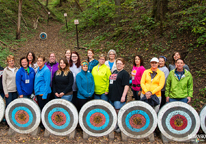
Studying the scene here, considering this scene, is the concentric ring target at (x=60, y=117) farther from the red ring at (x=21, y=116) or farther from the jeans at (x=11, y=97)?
the jeans at (x=11, y=97)

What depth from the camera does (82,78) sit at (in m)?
4.04

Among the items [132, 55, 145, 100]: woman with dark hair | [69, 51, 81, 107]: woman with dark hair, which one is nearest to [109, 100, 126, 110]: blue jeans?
[132, 55, 145, 100]: woman with dark hair

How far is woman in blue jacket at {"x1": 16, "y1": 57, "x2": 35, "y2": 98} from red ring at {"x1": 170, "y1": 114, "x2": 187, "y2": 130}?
13.8 ft

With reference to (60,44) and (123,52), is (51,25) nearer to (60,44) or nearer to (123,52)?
(60,44)

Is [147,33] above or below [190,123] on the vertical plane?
above

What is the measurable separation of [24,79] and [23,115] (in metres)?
1.06

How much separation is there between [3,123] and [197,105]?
6860mm

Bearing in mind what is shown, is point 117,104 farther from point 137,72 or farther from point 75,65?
point 75,65

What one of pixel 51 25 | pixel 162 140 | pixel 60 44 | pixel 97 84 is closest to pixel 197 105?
pixel 162 140

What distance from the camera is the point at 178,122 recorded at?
3795 millimetres

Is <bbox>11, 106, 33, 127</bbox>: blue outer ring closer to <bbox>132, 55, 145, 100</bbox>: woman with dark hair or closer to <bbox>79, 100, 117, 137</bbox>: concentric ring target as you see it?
<bbox>79, 100, 117, 137</bbox>: concentric ring target

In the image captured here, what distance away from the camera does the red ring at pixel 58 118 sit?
4.02 meters

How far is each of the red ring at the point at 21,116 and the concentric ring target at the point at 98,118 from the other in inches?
64.4

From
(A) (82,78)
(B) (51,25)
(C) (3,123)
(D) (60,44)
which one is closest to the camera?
(A) (82,78)
